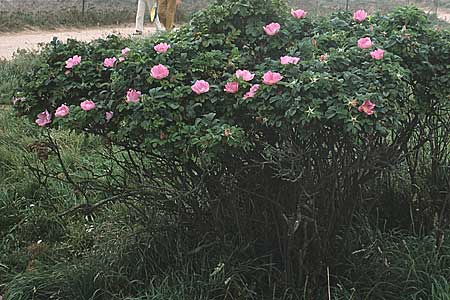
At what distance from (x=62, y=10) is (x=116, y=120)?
15159mm

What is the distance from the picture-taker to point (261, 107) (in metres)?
2.94

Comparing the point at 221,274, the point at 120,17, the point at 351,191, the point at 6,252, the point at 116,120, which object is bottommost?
the point at 120,17

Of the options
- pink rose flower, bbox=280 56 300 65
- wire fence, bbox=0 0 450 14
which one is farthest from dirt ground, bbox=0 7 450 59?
pink rose flower, bbox=280 56 300 65

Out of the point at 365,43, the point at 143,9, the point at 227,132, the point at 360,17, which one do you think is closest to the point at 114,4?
the point at 143,9

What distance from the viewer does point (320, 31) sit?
12.1 feet

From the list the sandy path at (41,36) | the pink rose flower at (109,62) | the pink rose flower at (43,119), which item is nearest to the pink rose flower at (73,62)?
the pink rose flower at (109,62)

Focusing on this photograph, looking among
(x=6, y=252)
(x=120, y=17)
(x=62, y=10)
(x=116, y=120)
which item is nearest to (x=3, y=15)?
(x=62, y=10)

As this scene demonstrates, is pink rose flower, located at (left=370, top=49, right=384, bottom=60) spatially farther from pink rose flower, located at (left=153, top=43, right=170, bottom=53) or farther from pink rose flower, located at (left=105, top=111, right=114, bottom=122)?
pink rose flower, located at (left=105, top=111, right=114, bottom=122)

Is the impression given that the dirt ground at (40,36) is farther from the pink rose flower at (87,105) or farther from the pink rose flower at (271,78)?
the pink rose flower at (271,78)

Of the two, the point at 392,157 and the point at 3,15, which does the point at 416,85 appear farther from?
the point at 3,15

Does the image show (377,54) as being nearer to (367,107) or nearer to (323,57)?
(323,57)

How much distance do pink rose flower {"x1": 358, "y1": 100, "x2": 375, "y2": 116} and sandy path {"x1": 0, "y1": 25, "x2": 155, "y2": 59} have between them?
1020 centimetres

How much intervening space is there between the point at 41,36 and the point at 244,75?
12919 mm

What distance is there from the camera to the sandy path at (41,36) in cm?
1330
